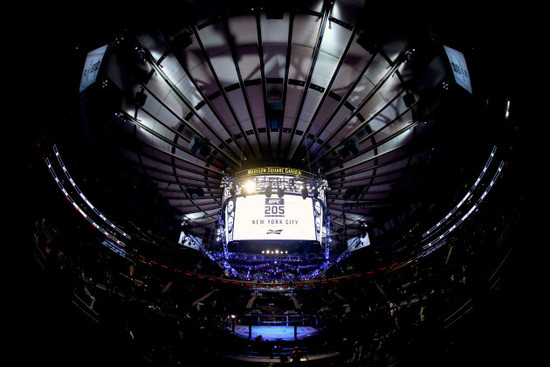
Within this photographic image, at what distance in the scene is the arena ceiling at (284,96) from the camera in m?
6.70

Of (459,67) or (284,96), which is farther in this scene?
(284,96)

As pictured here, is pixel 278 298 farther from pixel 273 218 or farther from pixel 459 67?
pixel 459 67

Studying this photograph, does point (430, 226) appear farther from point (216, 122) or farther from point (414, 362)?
point (216, 122)

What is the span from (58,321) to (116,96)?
25.8 ft

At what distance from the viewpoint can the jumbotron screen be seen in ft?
32.5

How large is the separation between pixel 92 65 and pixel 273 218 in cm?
878

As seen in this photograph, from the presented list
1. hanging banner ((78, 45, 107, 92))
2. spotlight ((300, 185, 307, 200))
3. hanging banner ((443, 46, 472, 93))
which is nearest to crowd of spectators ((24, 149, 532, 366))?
hanging banner ((443, 46, 472, 93))

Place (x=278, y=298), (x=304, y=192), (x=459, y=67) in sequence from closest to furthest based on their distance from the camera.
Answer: (x=459, y=67)
(x=304, y=192)
(x=278, y=298)

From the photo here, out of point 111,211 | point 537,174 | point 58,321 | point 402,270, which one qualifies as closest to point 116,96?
point 58,321

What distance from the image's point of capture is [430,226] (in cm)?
1628

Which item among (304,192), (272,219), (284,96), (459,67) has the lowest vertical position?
(272,219)

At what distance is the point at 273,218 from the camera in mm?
10234

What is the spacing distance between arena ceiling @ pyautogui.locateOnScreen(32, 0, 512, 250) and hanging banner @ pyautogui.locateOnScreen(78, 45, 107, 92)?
0.48m

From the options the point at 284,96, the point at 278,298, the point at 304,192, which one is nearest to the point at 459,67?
the point at 284,96
